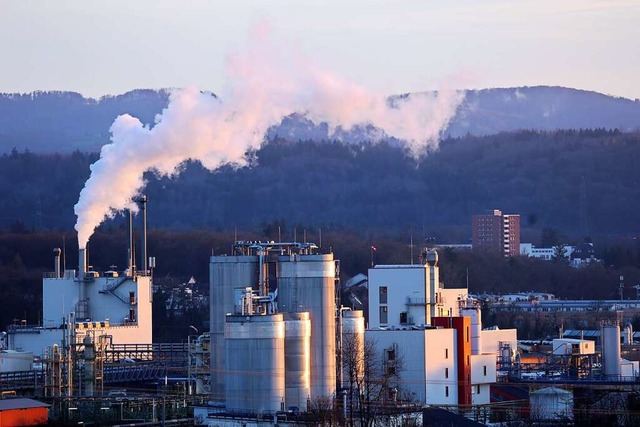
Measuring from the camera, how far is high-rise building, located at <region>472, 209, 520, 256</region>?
6245 inches

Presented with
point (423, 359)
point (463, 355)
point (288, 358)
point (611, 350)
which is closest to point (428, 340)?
point (423, 359)

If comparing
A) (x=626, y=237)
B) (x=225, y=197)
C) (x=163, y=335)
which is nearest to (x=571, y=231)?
(x=626, y=237)

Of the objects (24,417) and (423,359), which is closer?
(24,417)

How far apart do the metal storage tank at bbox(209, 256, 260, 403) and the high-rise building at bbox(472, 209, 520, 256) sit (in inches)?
4295

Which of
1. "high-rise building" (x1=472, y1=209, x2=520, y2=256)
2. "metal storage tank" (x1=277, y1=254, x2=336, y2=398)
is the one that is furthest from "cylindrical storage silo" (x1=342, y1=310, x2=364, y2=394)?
"high-rise building" (x1=472, y1=209, x2=520, y2=256)

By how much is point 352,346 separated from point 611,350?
39.6 feet

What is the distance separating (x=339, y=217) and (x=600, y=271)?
5410 cm

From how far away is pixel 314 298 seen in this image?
47812 millimetres

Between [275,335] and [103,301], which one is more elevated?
[103,301]

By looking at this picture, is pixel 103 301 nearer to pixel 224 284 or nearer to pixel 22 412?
pixel 224 284

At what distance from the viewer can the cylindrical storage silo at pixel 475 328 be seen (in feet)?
188

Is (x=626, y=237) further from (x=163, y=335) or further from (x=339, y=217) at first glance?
(x=163, y=335)

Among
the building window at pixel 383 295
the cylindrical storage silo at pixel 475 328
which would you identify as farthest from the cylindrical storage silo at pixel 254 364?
the building window at pixel 383 295

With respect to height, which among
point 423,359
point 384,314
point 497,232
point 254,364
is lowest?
point 423,359
